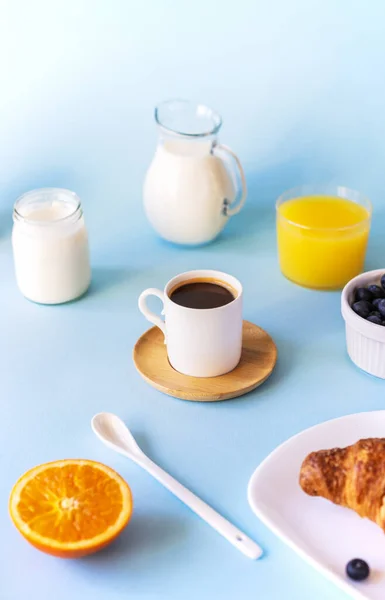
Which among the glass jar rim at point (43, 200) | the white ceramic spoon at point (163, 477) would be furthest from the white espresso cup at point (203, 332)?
the glass jar rim at point (43, 200)

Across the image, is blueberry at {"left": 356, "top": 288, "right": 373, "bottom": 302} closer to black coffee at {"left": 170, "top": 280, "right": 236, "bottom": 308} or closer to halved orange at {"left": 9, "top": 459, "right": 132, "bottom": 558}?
black coffee at {"left": 170, "top": 280, "right": 236, "bottom": 308}

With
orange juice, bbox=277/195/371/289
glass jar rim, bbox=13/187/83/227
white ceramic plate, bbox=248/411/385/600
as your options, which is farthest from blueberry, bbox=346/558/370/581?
glass jar rim, bbox=13/187/83/227

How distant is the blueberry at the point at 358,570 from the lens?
117cm

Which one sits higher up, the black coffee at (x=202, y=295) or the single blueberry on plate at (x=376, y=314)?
the black coffee at (x=202, y=295)

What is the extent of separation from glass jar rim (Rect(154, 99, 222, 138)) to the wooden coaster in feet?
1.65

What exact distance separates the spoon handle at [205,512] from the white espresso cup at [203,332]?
0.24m

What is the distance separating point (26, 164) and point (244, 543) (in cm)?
139

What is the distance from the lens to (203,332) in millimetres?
1518

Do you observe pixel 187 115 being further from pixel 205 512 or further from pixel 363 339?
pixel 205 512

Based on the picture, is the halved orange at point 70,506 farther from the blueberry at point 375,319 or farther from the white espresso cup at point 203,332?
the blueberry at point 375,319

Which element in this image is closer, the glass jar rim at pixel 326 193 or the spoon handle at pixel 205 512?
the spoon handle at pixel 205 512

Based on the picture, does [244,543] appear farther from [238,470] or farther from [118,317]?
[118,317]

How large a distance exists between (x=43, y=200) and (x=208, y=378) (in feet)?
1.80

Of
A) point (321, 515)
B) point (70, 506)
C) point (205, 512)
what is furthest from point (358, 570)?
point (70, 506)
